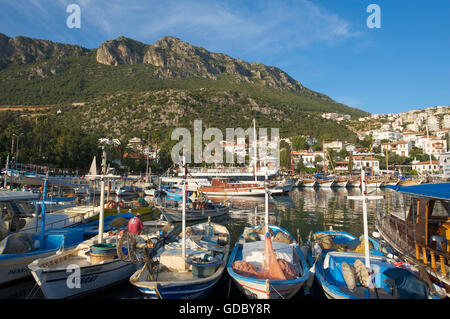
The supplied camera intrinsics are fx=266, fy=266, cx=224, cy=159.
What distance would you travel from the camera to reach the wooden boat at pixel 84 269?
27.1ft

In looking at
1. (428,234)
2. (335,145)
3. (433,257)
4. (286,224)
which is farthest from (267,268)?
(335,145)

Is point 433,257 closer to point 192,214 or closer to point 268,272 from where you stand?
point 268,272

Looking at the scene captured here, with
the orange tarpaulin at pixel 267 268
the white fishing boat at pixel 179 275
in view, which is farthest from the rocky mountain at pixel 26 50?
the orange tarpaulin at pixel 267 268

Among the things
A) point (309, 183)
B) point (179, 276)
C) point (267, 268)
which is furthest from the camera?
point (309, 183)

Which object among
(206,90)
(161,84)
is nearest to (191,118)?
(206,90)

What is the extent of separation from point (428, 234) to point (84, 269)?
1177 centimetres

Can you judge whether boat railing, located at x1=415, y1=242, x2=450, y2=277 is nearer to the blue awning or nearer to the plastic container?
the blue awning

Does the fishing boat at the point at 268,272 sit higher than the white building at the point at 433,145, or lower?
lower

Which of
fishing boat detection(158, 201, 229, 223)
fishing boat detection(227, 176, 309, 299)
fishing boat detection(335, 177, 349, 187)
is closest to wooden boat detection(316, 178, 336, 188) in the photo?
fishing boat detection(335, 177, 349, 187)

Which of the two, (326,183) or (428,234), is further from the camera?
(326,183)

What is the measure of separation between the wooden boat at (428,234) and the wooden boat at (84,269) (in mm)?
9391

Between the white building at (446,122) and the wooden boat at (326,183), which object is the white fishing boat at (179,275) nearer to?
the wooden boat at (326,183)

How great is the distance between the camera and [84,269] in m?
8.92

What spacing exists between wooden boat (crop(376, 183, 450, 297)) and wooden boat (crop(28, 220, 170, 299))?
9391 millimetres
